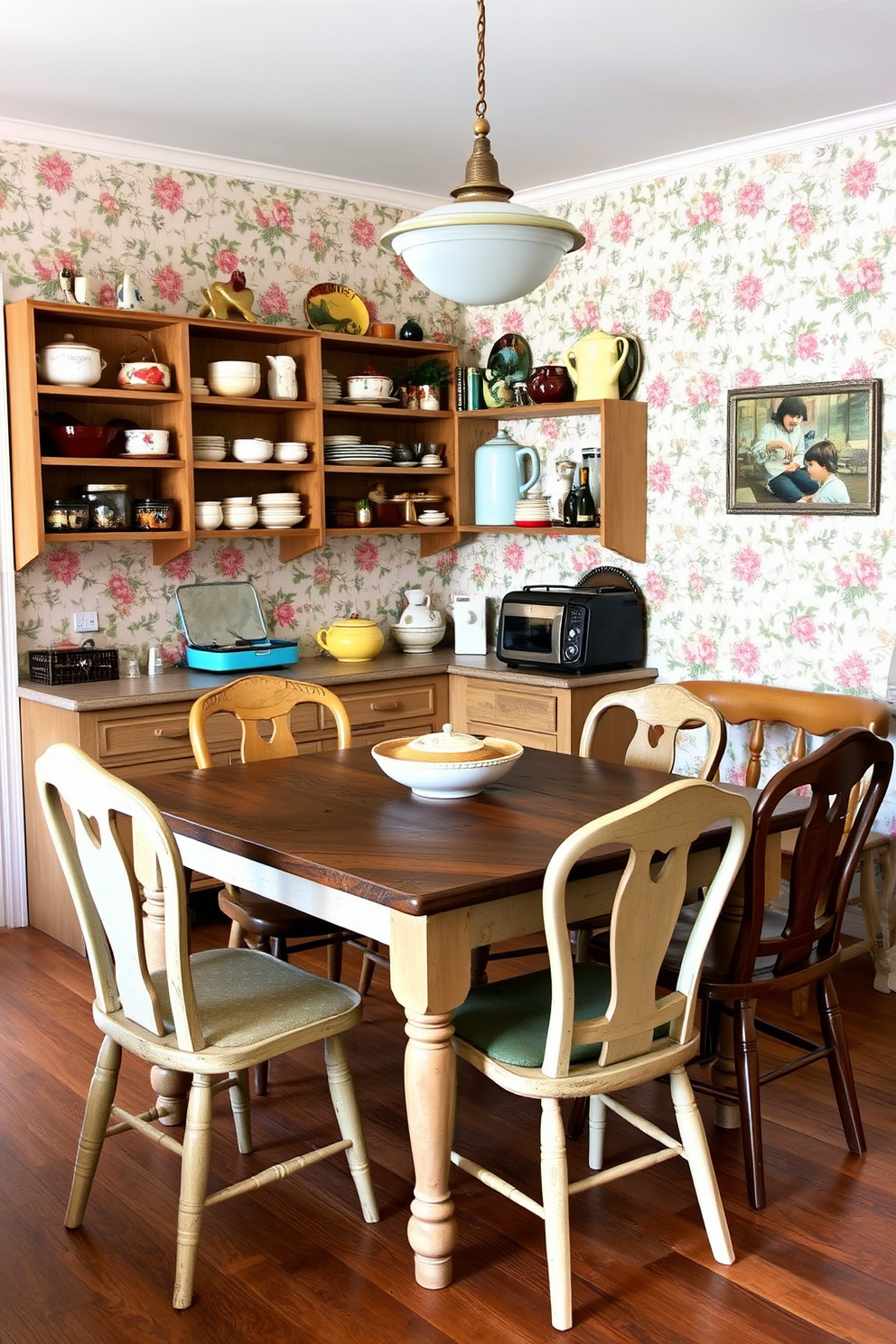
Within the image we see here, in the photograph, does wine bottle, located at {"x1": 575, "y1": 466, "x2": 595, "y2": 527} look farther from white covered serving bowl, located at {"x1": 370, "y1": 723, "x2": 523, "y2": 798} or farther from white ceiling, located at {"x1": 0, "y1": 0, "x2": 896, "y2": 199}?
white covered serving bowl, located at {"x1": 370, "y1": 723, "x2": 523, "y2": 798}

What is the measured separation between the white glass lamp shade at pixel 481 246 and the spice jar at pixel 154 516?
1.88 m

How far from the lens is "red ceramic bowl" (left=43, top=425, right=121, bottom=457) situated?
399cm

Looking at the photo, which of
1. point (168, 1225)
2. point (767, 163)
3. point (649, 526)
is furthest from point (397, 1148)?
point (767, 163)

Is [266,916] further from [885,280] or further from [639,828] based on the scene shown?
[885,280]

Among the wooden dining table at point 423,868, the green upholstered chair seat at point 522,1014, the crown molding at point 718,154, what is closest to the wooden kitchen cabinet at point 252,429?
the crown molding at point 718,154

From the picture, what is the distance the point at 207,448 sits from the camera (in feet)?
14.3

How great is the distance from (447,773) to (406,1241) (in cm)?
88

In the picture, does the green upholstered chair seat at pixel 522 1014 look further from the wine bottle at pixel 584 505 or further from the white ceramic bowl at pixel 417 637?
the white ceramic bowl at pixel 417 637

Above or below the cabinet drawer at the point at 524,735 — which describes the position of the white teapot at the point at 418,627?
above

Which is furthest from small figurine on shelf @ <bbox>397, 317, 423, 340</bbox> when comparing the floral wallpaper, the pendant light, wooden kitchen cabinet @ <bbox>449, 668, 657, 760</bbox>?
the pendant light

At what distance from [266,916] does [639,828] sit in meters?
1.21

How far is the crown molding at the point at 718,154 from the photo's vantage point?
3.86m

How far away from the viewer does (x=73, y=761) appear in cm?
215

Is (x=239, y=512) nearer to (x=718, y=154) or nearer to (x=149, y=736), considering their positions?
(x=149, y=736)
